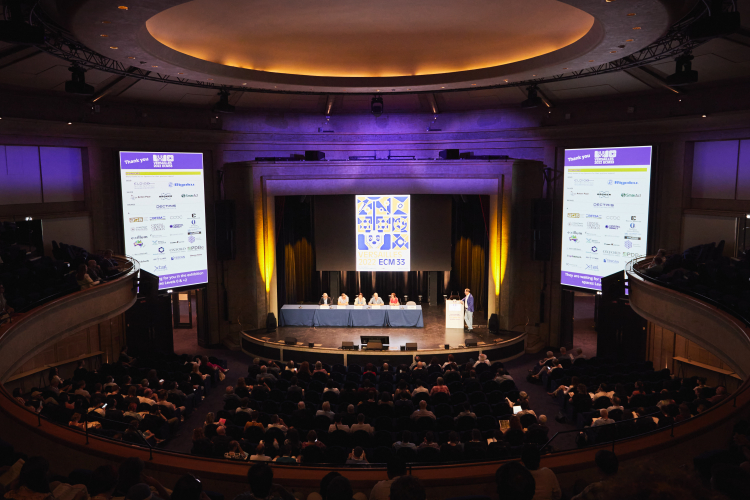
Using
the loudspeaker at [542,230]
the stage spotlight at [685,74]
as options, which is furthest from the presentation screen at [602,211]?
the stage spotlight at [685,74]

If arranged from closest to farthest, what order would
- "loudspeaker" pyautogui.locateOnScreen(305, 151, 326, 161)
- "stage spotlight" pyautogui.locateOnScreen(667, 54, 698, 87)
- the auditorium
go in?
Answer: the auditorium < "stage spotlight" pyautogui.locateOnScreen(667, 54, 698, 87) < "loudspeaker" pyautogui.locateOnScreen(305, 151, 326, 161)

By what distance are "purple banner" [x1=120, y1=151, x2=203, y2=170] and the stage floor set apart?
19.1 feet

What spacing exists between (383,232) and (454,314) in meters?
3.80

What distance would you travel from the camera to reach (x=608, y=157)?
15.8 metres

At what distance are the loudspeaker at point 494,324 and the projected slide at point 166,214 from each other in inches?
370

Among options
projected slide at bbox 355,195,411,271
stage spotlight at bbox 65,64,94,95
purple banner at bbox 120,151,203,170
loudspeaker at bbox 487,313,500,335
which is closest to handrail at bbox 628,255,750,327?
loudspeaker at bbox 487,313,500,335

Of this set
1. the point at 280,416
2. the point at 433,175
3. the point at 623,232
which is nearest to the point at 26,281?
the point at 280,416

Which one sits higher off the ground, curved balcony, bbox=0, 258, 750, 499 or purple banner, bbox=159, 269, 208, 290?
curved balcony, bbox=0, 258, 750, 499

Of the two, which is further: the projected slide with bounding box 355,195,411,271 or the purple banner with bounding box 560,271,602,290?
the projected slide with bounding box 355,195,411,271

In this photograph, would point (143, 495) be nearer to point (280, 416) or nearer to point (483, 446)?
point (483, 446)

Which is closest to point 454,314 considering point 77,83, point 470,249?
point 470,249

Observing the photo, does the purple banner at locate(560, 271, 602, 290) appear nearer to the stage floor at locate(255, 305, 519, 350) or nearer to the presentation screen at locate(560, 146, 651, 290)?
the presentation screen at locate(560, 146, 651, 290)

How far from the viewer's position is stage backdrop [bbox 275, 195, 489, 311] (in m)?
18.9

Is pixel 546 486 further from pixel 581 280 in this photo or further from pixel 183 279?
pixel 183 279
